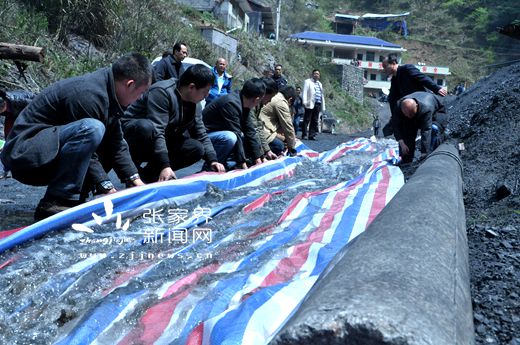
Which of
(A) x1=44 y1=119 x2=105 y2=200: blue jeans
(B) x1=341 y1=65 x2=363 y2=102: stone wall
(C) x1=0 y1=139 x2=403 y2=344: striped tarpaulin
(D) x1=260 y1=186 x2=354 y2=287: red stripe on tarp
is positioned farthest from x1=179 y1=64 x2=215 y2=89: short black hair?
(B) x1=341 y1=65 x2=363 y2=102: stone wall

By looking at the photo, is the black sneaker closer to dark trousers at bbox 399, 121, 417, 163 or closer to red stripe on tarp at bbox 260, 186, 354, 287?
red stripe on tarp at bbox 260, 186, 354, 287

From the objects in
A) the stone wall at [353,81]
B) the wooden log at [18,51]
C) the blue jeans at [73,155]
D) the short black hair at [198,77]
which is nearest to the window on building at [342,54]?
the stone wall at [353,81]

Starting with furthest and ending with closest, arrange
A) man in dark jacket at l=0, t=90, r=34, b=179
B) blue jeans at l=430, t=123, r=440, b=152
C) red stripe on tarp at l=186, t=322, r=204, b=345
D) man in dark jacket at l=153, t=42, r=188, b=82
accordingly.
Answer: blue jeans at l=430, t=123, r=440, b=152 → man in dark jacket at l=153, t=42, r=188, b=82 → man in dark jacket at l=0, t=90, r=34, b=179 → red stripe on tarp at l=186, t=322, r=204, b=345

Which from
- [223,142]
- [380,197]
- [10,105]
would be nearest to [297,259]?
[380,197]

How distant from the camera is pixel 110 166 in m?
3.88

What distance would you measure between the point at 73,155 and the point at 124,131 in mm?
1193

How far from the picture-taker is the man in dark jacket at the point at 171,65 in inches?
253

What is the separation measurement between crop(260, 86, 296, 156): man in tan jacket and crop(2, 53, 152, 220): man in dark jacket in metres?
3.72

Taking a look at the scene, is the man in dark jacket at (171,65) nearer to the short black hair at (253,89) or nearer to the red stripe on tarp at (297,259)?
the short black hair at (253,89)

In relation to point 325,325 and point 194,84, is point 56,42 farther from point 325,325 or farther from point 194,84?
point 325,325

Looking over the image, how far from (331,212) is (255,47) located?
2271cm

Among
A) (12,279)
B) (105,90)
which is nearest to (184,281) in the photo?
(12,279)

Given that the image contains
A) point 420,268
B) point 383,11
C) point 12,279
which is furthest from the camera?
point 383,11

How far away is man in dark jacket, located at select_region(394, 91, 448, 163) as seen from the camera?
601 centimetres
